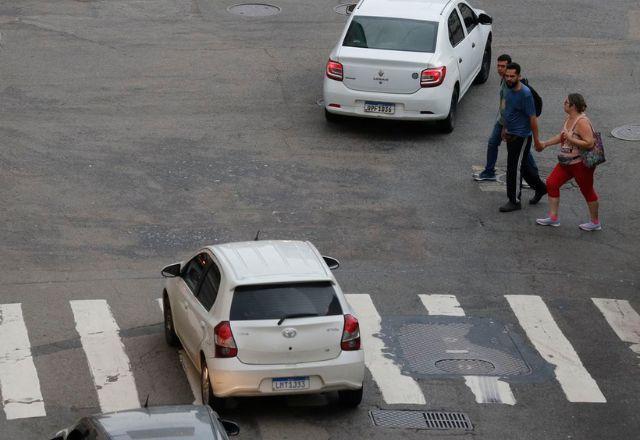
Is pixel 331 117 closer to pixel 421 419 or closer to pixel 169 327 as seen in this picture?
pixel 169 327

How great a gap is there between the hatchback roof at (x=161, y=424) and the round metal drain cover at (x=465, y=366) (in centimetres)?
473

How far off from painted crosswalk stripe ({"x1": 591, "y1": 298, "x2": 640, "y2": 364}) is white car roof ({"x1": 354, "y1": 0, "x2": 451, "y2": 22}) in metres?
7.56

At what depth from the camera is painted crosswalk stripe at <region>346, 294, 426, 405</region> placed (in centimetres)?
1343

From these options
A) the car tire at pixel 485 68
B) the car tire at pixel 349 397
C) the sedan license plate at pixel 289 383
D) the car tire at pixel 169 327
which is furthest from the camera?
the car tire at pixel 485 68

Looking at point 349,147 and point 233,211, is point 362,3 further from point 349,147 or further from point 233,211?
point 233,211

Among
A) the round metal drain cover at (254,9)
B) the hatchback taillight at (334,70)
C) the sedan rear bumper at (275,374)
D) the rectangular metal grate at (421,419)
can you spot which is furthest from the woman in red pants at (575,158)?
the round metal drain cover at (254,9)

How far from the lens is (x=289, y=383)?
12477 mm

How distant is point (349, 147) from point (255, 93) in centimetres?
301

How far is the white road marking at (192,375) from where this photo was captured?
13.3 m

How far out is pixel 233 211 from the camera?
60.6 ft

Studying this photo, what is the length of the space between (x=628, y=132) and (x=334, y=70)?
202 inches

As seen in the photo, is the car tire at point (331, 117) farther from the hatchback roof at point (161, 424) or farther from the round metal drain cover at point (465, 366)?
the hatchback roof at point (161, 424)

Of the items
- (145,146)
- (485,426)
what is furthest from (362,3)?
(485,426)

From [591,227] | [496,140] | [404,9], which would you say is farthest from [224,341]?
[404,9]
